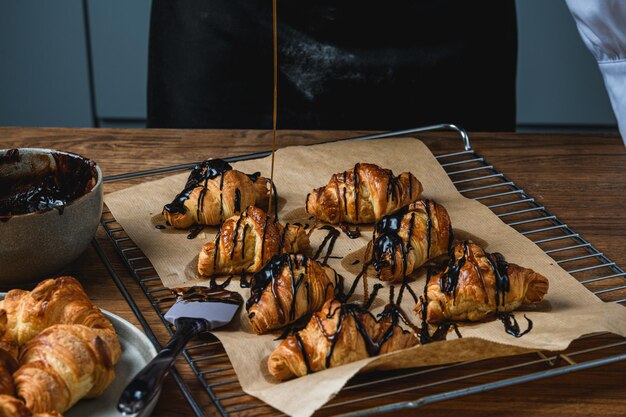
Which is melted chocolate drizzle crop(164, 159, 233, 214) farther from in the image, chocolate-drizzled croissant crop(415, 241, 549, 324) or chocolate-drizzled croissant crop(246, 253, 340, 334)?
chocolate-drizzled croissant crop(415, 241, 549, 324)

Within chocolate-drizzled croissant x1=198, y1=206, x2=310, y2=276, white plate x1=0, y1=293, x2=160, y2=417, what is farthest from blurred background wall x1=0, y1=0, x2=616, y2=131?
white plate x1=0, y1=293, x2=160, y2=417

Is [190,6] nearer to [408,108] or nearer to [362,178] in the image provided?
[408,108]

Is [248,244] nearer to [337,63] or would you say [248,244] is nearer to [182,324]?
[182,324]

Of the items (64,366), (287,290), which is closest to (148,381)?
(64,366)

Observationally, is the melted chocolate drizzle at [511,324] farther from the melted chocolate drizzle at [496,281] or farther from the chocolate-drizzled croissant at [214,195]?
the chocolate-drizzled croissant at [214,195]

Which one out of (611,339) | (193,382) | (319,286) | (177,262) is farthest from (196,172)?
(611,339)

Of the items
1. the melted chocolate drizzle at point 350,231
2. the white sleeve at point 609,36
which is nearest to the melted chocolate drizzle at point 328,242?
the melted chocolate drizzle at point 350,231
